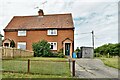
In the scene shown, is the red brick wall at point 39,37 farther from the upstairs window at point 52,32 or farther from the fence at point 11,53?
the fence at point 11,53

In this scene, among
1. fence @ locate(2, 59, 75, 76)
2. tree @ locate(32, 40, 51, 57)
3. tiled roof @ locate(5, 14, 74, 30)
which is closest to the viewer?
fence @ locate(2, 59, 75, 76)

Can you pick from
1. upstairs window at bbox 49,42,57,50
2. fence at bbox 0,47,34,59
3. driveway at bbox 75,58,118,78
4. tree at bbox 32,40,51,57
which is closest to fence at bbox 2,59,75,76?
driveway at bbox 75,58,118,78

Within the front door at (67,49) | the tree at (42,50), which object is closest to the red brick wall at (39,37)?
the front door at (67,49)

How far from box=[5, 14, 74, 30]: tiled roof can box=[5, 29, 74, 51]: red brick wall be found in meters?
0.96

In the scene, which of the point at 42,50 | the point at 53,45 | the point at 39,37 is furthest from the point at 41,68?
the point at 39,37

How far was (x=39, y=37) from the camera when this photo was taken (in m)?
37.9

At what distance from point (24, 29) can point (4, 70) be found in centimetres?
2601

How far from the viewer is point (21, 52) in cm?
2611

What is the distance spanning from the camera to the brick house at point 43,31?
118ft

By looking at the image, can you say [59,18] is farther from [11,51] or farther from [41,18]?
[11,51]

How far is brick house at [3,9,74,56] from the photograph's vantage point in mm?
36000

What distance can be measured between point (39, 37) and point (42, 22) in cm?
297

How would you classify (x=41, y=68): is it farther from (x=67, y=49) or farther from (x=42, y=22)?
(x=42, y=22)

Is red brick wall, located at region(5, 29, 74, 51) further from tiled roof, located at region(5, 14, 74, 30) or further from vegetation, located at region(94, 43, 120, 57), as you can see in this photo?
vegetation, located at region(94, 43, 120, 57)
